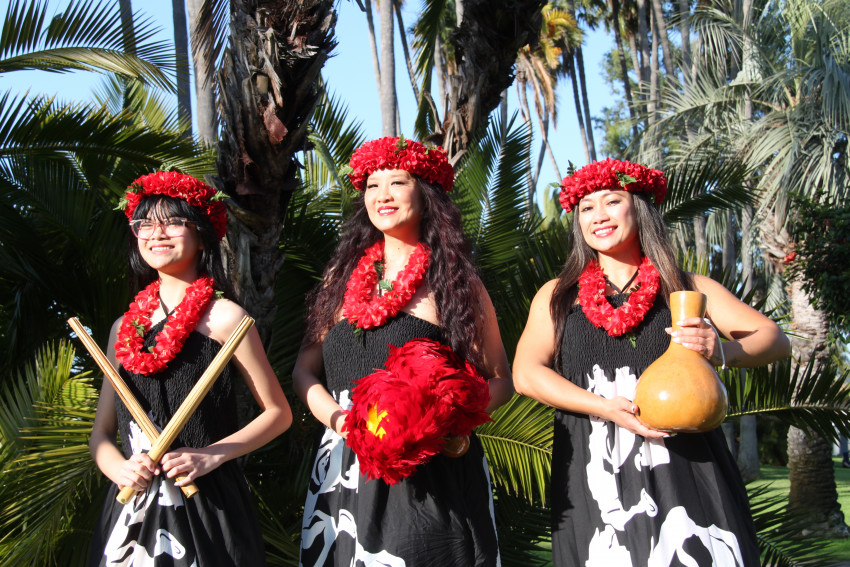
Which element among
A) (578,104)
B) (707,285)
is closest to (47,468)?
(707,285)

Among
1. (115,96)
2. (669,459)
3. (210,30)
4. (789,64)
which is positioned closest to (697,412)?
(669,459)

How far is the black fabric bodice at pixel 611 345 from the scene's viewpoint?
8.59ft

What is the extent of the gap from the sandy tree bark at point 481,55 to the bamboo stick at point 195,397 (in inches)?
120

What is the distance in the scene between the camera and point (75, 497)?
10.9 ft

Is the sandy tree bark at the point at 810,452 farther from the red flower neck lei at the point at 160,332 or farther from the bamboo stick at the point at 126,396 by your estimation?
the bamboo stick at the point at 126,396

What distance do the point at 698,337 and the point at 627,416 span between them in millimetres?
297

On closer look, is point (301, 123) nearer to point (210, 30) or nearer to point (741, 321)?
point (210, 30)

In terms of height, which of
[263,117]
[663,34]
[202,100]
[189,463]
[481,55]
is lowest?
[189,463]

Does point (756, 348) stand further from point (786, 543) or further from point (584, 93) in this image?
point (584, 93)

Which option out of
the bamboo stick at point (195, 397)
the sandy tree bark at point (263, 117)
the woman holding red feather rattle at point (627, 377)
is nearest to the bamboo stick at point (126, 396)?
the bamboo stick at point (195, 397)

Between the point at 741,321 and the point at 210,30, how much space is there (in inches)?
116

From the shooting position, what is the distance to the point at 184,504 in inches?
92.0

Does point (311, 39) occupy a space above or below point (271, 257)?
above

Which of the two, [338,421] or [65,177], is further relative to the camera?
[65,177]
